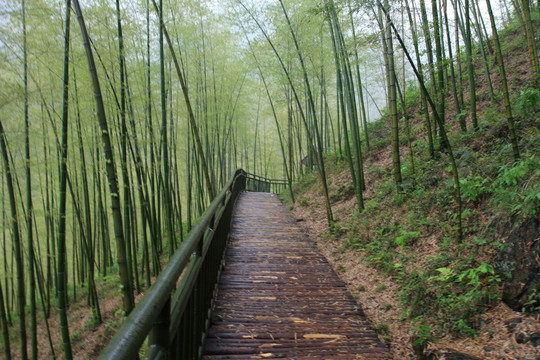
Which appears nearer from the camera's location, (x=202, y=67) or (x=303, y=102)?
(x=202, y=67)

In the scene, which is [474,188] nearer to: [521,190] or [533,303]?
[521,190]

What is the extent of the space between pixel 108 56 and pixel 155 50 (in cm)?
190

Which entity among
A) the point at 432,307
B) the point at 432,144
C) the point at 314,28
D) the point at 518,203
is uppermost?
the point at 314,28

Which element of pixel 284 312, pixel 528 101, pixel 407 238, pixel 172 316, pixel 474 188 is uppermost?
pixel 528 101

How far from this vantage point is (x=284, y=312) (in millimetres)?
2420

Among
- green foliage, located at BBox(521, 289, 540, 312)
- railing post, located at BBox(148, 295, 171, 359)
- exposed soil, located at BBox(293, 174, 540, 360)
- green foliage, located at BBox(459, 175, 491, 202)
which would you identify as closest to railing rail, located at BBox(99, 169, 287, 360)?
railing post, located at BBox(148, 295, 171, 359)

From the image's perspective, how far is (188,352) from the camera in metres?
1.45

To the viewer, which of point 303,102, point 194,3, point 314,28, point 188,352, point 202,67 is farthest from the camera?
point 303,102

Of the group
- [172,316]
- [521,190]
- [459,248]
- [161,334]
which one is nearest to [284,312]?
[172,316]

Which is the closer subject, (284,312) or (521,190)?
(284,312)

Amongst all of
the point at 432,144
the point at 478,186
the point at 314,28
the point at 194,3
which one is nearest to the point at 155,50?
the point at 194,3

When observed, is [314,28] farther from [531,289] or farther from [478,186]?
[531,289]

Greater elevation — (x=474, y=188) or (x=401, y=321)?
(x=474, y=188)

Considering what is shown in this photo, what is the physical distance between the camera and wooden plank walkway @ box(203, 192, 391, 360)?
1.95 m
